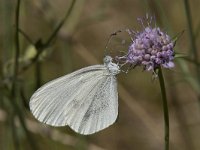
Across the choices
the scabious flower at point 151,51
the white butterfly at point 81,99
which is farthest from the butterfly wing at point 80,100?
the scabious flower at point 151,51

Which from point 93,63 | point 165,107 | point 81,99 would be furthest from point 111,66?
point 93,63

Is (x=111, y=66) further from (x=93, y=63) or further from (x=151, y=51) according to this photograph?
(x=93, y=63)

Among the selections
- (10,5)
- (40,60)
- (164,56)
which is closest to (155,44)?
(164,56)

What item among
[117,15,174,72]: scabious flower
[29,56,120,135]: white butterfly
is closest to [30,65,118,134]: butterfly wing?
[29,56,120,135]: white butterfly

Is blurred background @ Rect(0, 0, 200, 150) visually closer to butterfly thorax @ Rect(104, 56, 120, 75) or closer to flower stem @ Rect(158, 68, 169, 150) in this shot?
butterfly thorax @ Rect(104, 56, 120, 75)

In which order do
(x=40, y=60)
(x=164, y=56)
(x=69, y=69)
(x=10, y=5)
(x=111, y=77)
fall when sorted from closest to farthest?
(x=164, y=56) < (x=111, y=77) < (x=40, y=60) < (x=10, y=5) < (x=69, y=69)

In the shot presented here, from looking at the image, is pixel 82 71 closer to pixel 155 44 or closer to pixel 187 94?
pixel 155 44
